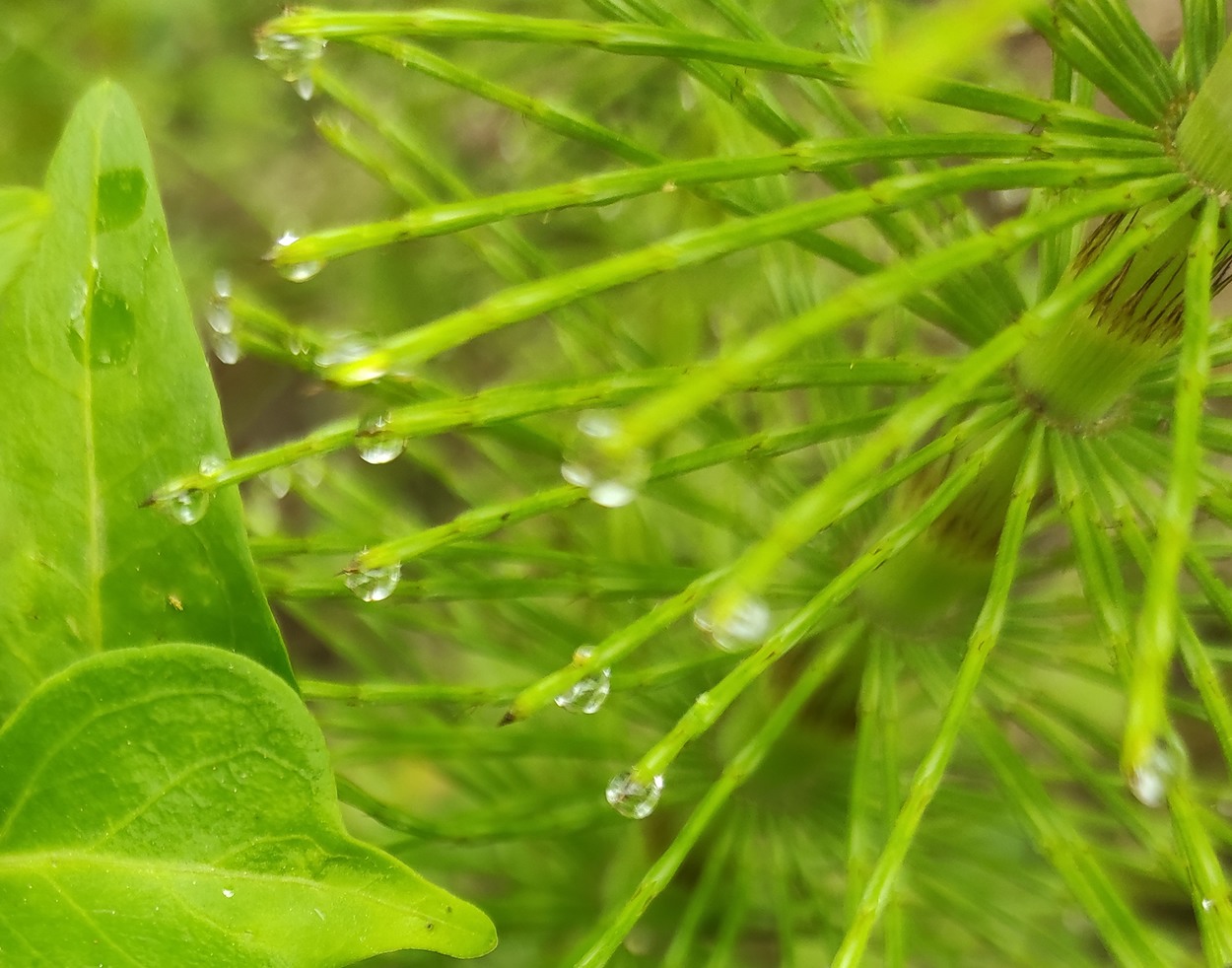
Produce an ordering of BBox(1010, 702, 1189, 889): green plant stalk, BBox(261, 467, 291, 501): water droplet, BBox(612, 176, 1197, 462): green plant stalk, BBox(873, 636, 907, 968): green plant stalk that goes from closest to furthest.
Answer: BBox(612, 176, 1197, 462): green plant stalk < BBox(873, 636, 907, 968): green plant stalk < BBox(1010, 702, 1189, 889): green plant stalk < BBox(261, 467, 291, 501): water droplet

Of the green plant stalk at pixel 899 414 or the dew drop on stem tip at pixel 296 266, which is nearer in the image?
the green plant stalk at pixel 899 414

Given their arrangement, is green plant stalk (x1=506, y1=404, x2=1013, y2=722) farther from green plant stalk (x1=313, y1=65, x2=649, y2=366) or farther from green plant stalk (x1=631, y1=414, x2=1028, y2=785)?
green plant stalk (x1=313, y1=65, x2=649, y2=366)

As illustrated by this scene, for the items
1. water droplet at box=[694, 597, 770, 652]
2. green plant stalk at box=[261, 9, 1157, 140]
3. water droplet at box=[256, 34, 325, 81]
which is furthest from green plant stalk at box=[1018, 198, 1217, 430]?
water droplet at box=[256, 34, 325, 81]

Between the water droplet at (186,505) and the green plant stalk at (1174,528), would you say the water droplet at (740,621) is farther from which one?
the water droplet at (186,505)

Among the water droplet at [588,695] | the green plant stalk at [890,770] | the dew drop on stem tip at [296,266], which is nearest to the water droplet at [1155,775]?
the green plant stalk at [890,770]

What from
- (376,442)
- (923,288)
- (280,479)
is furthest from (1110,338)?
(280,479)

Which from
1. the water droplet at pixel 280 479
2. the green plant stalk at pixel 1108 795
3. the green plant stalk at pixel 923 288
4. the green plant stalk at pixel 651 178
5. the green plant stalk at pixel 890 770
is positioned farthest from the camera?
the water droplet at pixel 280 479
